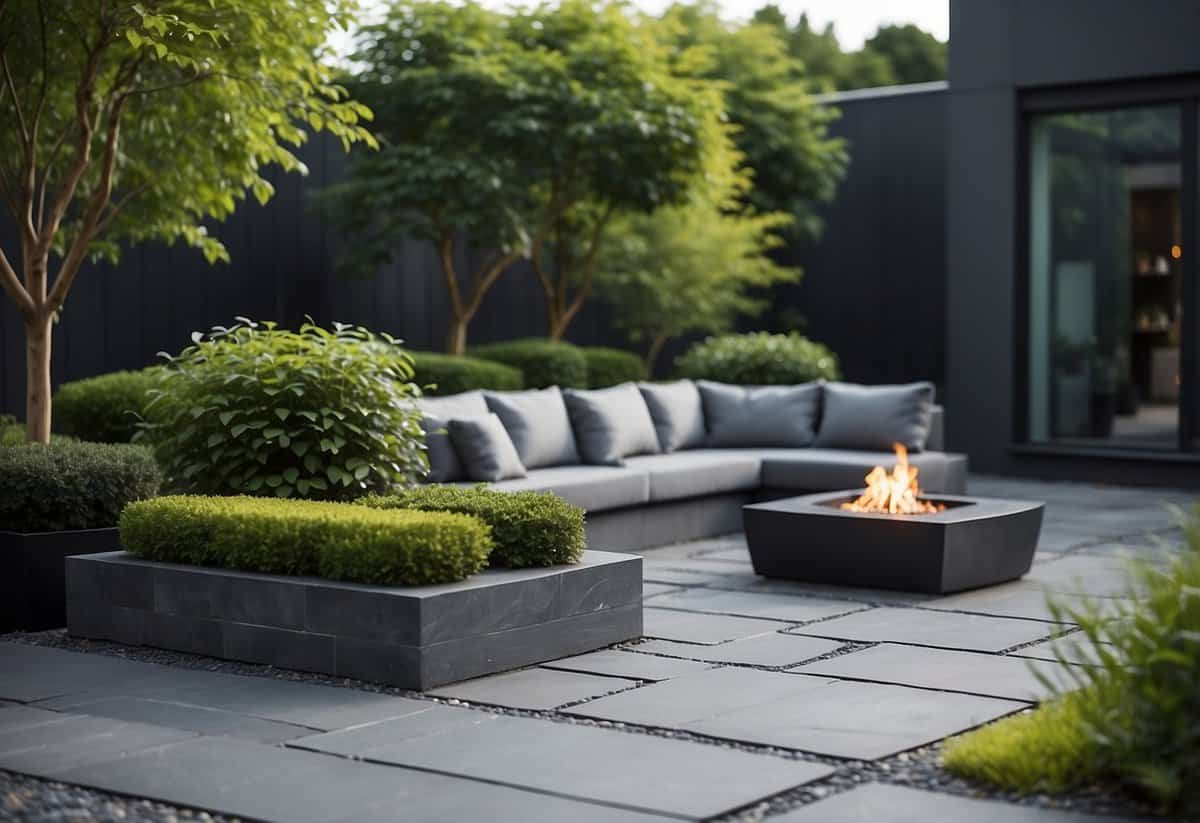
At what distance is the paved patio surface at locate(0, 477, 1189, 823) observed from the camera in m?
3.84

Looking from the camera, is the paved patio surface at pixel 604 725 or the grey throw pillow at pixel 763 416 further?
the grey throw pillow at pixel 763 416

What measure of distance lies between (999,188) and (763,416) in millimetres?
3548

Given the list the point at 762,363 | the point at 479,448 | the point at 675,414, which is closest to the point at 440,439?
the point at 479,448

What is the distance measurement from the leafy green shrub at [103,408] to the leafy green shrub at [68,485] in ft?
5.53

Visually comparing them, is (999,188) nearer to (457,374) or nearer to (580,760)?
(457,374)

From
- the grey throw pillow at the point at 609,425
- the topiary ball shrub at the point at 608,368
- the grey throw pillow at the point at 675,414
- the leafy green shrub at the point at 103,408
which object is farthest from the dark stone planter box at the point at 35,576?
the topiary ball shrub at the point at 608,368

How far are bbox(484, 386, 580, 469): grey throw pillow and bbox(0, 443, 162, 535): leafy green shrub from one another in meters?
2.30

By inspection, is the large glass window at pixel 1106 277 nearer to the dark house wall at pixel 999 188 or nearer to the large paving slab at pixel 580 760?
the dark house wall at pixel 999 188

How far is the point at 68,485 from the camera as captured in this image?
634cm

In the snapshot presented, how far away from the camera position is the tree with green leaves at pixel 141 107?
22.4 feet

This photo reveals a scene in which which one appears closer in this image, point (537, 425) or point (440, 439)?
point (440, 439)

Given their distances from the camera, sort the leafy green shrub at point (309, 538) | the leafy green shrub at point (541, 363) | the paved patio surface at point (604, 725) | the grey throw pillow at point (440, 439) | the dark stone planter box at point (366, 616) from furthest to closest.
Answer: the leafy green shrub at point (541, 363)
the grey throw pillow at point (440, 439)
the leafy green shrub at point (309, 538)
the dark stone planter box at point (366, 616)
the paved patio surface at point (604, 725)

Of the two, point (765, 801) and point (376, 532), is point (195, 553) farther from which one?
point (765, 801)

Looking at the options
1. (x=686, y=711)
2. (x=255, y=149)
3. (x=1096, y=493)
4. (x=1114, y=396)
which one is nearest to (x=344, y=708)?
(x=686, y=711)
